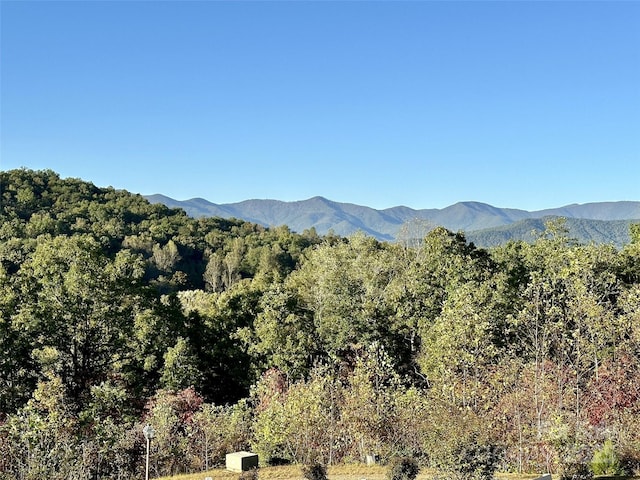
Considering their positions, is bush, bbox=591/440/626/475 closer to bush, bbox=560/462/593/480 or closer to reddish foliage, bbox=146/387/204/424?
bush, bbox=560/462/593/480

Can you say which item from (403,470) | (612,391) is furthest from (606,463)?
(403,470)

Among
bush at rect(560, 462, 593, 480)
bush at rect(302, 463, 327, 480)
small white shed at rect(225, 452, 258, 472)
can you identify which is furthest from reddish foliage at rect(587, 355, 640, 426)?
small white shed at rect(225, 452, 258, 472)

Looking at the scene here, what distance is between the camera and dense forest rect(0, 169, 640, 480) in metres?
Answer: 15.0

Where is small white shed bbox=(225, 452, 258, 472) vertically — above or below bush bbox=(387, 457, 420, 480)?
below

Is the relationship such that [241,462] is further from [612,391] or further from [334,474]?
[612,391]

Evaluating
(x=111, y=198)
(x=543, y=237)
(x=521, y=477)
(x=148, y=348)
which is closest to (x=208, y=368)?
(x=148, y=348)

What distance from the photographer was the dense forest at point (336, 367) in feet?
49.3

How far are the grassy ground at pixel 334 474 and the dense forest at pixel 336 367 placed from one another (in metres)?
0.59

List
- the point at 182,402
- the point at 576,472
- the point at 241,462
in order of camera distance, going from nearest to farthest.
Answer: the point at 576,472, the point at 241,462, the point at 182,402

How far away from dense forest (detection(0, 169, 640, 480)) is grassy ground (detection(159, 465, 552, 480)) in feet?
1.92

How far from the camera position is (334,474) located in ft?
47.1

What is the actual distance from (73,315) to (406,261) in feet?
70.3

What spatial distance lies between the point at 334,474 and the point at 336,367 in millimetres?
9854

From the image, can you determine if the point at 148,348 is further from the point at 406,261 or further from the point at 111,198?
the point at 111,198
